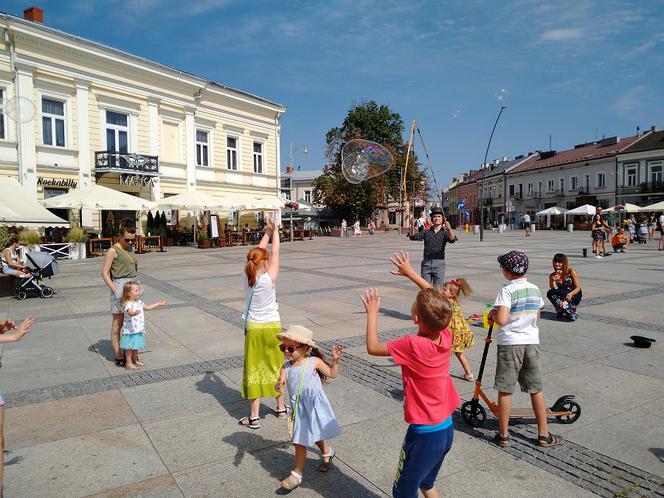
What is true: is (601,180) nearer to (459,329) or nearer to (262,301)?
(459,329)

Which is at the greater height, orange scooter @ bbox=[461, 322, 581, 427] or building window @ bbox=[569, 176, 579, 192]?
building window @ bbox=[569, 176, 579, 192]

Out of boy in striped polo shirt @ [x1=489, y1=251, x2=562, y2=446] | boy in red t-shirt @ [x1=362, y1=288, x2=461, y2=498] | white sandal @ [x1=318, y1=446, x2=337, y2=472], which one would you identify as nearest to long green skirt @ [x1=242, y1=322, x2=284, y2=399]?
white sandal @ [x1=318, y1=446, x2=337, y2=472]

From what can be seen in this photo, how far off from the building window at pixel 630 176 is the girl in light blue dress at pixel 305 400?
64432 mm

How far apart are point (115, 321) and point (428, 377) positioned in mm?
Result: 4749

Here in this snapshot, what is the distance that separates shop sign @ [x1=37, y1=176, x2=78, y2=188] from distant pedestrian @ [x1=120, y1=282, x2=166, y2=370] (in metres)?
19.6

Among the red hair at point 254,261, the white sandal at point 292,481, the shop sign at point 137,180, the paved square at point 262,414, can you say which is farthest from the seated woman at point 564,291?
the shop sign at point 137,180

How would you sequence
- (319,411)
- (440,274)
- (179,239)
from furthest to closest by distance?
(179,239)
(440,274)
(319,411)

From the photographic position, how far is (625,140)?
63.2 metres

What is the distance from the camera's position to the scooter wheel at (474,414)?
13.6ft

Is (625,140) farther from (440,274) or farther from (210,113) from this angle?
(440,274)

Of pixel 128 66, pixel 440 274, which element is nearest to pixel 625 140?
pixel 128 66

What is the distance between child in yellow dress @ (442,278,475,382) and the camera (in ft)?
17.1

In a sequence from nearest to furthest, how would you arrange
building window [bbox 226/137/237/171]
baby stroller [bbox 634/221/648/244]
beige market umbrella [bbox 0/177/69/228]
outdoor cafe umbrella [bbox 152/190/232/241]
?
beige market umbrella [bbox 0/177/69/228]
outdoor cafe umbrella [bbox 152/190/232/241]
baby stroller [bbox 634/221/648/244]
building window [bbox 226/137/237/171]

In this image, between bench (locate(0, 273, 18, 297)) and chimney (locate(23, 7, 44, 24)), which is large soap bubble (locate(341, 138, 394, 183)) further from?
chimney (locate(23, 7, 44, 24))
